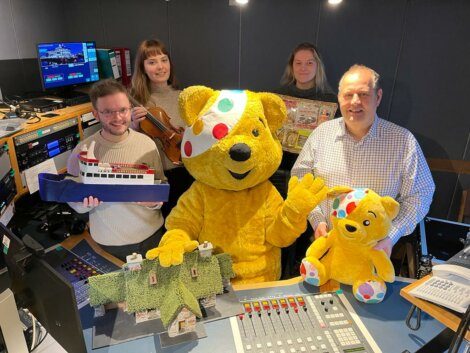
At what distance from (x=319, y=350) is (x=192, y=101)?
3.36 ft

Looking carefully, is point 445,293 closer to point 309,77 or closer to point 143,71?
point 309,77

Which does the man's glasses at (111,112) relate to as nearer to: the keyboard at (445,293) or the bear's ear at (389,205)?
the bear's ear at (389,205)

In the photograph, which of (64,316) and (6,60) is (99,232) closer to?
(64,316)

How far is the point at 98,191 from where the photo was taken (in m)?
1.58

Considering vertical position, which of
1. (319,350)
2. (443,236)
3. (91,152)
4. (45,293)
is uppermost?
(91,152)

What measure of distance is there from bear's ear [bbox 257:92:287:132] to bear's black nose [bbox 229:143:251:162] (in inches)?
9.1

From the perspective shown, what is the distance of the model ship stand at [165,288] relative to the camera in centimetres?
128

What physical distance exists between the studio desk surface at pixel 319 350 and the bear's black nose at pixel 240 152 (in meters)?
0.54

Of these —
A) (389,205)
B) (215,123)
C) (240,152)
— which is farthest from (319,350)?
(215,123)

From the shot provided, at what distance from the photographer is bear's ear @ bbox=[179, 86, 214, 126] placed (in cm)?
148

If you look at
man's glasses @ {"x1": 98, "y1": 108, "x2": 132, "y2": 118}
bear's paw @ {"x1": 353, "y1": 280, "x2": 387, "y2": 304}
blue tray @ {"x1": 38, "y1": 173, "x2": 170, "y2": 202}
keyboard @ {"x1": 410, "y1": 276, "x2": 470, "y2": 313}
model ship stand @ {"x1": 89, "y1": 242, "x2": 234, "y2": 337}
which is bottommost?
bear's paw @ {"x1": 353, "y1": 280, "x2": 387, "y2": 304}

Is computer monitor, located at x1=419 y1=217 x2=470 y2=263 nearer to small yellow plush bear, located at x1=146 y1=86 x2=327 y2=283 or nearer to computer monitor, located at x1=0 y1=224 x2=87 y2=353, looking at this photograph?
small yellow plush bear, located at x1=146 y1=86 x2=327 y2=283

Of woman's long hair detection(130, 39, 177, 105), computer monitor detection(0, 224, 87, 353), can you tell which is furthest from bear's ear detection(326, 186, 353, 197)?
woman's long hair detection(130, 39, 177, 105)

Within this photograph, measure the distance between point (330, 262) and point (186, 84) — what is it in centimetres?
240
